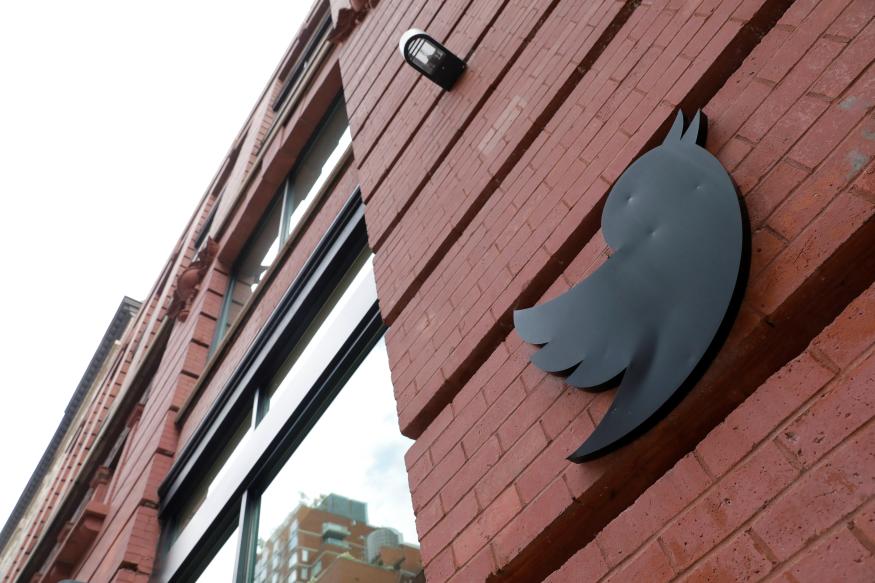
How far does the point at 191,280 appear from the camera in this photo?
10.2m

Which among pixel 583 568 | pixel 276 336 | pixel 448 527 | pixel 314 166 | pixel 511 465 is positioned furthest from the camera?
pixel 314 166

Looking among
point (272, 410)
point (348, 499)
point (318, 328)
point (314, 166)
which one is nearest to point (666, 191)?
point (348, 499)

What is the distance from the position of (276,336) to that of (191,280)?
4.70 m

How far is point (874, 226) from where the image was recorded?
4.82 ft

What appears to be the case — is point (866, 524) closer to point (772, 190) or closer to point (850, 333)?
point (850, 333)

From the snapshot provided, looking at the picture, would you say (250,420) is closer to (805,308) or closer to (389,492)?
(389,492)

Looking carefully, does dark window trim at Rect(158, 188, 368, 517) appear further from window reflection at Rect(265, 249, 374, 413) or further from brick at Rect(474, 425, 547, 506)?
brick at Rect(474, 425, 547, 506)

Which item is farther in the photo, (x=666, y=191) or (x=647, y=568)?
(x=666, y=191)

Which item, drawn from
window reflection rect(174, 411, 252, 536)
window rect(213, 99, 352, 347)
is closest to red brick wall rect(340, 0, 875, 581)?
window reflection rect(174, 411, 252, 536)

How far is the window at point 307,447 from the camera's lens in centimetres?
390

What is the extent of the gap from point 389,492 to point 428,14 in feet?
10.6

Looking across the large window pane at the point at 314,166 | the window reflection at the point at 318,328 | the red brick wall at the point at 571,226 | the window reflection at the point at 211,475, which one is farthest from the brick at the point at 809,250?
the large window pane at the point at 314,166

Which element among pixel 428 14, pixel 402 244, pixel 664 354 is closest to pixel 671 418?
pixel 664 354

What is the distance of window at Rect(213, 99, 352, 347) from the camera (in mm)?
8352
